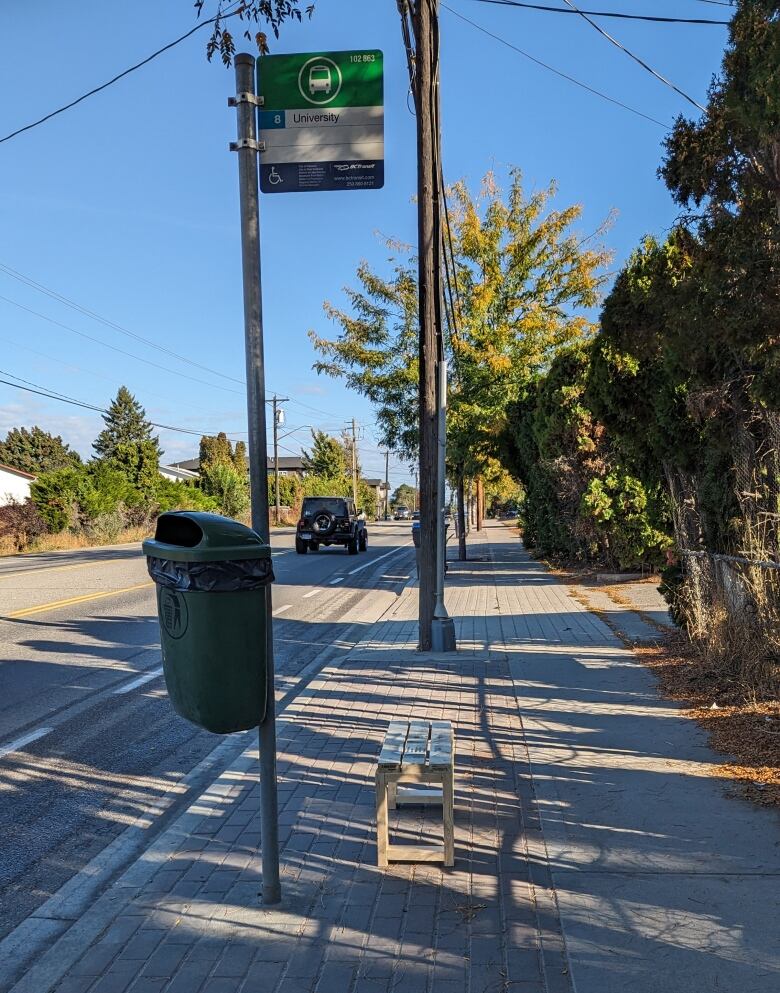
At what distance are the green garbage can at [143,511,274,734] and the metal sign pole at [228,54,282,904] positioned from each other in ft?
0.41

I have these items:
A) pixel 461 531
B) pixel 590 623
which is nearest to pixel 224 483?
pixel 461 531

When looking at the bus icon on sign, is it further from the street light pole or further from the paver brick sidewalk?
the street light pole


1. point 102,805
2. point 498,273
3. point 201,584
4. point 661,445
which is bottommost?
point 102,805

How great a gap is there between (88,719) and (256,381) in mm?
4870

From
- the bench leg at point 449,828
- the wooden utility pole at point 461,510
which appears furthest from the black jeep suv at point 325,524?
the bench leg at point 449,828

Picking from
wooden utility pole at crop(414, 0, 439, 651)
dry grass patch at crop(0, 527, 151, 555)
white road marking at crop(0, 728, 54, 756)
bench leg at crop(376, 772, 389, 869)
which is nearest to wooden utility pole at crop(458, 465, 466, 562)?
wooden utility pole at crop(414, 0, 439, 651)

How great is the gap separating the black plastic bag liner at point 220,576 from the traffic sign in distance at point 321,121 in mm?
1785

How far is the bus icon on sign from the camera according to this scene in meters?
4.23

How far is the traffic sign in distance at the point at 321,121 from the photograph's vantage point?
413 cm

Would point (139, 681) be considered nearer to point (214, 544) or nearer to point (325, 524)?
point (214, 544)

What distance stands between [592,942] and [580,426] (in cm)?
1619

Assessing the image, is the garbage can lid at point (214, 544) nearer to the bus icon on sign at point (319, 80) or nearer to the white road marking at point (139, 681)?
the bus icon on sign at point (319, 80)

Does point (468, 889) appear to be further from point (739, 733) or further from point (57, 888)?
point (739, 733)

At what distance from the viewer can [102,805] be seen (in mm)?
5488
